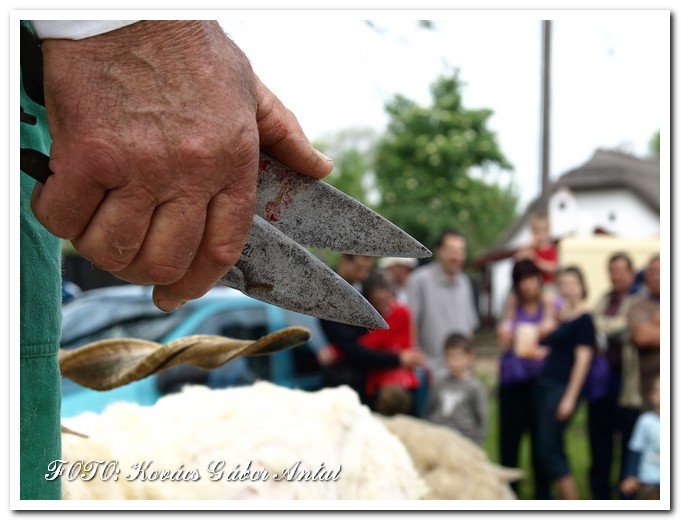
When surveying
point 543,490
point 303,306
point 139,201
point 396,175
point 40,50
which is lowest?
point 543,490

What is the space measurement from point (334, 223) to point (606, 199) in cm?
1281

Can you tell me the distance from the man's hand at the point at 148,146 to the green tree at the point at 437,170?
62.4ft

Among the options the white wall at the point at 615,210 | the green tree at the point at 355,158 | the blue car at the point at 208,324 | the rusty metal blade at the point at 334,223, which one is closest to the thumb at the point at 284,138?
the rusty metal blade at the point at 334,223

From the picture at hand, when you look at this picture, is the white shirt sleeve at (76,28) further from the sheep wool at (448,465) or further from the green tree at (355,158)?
the green tree at (355,158)

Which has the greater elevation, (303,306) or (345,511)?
(303,306)

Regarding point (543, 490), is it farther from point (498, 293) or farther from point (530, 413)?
point (498, 293)

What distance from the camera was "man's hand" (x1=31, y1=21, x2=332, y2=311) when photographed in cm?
99

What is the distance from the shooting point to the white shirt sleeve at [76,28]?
3.32 feet

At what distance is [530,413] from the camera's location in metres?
5.89

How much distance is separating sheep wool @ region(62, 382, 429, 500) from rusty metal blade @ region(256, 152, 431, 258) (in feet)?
2.54

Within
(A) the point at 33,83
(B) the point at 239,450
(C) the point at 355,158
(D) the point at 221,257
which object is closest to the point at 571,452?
(B) the point at 239,450

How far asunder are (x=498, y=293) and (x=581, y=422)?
1283 centimetres

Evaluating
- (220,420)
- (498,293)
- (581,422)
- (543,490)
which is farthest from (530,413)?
(498,293)

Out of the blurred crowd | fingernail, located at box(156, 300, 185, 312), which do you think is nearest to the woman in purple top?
the blurred crowd
